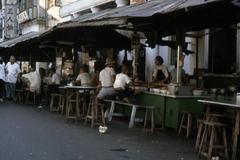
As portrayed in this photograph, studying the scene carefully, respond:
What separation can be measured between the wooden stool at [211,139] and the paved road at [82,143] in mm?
342

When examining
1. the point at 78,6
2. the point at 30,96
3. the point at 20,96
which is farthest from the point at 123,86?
the point at 78,6

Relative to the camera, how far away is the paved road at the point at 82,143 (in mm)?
9188

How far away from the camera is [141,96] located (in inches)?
546

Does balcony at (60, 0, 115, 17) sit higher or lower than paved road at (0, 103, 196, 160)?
higher

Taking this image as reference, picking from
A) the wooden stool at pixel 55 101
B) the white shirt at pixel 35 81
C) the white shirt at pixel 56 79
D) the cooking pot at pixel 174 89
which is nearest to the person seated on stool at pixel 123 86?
the cooking pot at pixel 174 89

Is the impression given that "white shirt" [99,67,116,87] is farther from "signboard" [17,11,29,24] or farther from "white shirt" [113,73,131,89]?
"signboard" [17,11,29,24]

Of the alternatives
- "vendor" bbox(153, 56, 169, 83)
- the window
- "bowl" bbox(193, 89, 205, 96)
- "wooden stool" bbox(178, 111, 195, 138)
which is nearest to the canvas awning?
"vendor" bbox(153, 56, 169, 83)

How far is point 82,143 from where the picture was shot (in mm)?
10539

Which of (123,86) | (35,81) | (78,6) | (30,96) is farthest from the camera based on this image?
(78,6)

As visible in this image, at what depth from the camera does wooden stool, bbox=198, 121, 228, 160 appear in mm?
A: 8844

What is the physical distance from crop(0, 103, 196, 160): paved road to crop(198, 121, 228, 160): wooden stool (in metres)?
0.34

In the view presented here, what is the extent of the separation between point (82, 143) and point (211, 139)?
291 centimetres

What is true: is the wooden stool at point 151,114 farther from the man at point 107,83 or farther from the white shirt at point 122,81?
the man at point 107,83

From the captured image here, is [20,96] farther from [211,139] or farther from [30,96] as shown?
[211,139]
